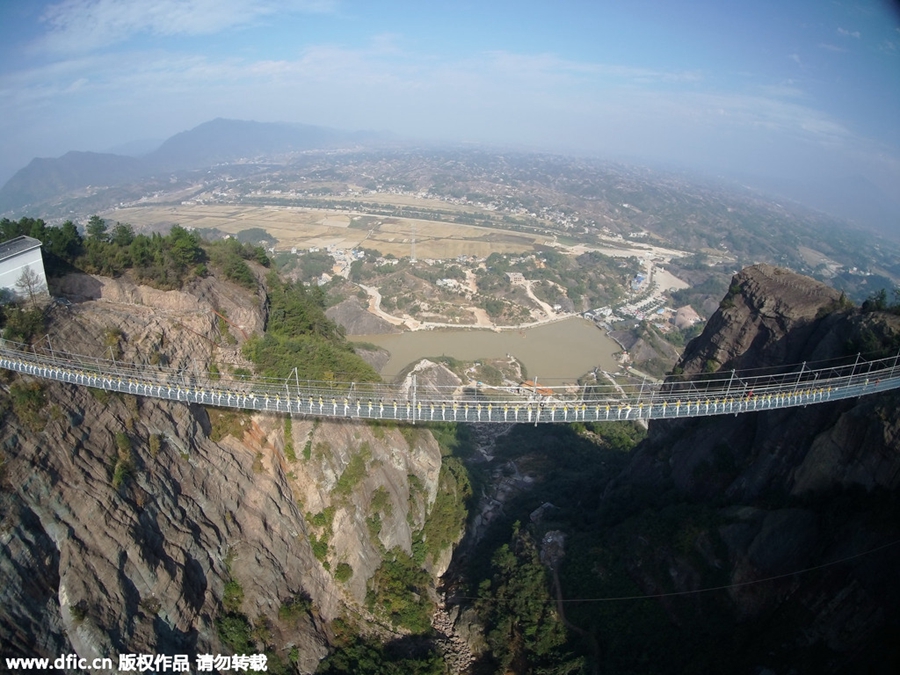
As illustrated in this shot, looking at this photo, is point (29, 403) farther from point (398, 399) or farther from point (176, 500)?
point (398, 399)

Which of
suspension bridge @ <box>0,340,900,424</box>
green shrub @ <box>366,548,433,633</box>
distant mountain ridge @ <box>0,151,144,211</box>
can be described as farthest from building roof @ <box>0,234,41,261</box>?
distant mountain ridge @ <box>0,151,144,211</box>

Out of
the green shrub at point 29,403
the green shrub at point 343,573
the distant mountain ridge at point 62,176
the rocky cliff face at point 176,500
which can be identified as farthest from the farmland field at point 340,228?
the green shrub at point 29,403

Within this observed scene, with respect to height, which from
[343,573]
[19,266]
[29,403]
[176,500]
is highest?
[19,266]

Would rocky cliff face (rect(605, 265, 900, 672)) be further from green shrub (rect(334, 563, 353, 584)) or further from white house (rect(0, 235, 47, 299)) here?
white house (rect(0, 235, 47, 299))

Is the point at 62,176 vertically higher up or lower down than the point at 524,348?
higher up

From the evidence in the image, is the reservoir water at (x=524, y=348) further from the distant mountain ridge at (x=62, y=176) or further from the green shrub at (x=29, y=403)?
the distant mountain ridge at (x=62, y=176)

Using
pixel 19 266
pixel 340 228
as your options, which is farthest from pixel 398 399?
pixel 340 228

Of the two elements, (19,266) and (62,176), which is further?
(62,176)

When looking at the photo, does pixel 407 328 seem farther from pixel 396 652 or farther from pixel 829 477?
pixel 829 477
